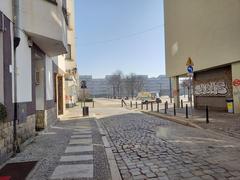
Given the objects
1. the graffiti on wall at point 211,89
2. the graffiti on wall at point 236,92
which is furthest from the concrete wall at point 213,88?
the graffiti on wall at point 236,92

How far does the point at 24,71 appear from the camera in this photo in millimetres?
9242

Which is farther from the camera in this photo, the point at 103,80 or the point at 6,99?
the point at 103,80

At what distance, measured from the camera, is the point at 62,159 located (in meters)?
6.93

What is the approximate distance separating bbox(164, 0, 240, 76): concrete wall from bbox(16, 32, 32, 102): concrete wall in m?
12.1

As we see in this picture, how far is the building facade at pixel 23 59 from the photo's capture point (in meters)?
7.05

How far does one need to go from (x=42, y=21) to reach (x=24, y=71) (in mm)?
2018

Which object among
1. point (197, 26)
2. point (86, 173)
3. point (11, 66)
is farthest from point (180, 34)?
point (86, 173)

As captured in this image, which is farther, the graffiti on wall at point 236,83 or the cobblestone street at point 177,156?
the graffiti on wall at point 236,83

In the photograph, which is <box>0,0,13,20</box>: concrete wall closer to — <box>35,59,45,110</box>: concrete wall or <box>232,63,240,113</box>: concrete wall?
<box>35,59,45,110</box>: concrete wall

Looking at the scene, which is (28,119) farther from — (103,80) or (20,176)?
(103,80)

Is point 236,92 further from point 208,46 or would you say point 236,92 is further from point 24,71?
point 24,71

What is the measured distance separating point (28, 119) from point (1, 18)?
395cm

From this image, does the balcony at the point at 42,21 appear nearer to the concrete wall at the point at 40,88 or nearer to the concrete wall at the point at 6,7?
the concrete wall at the point at 6,7

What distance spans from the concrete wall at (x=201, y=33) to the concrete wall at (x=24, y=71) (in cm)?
1208
